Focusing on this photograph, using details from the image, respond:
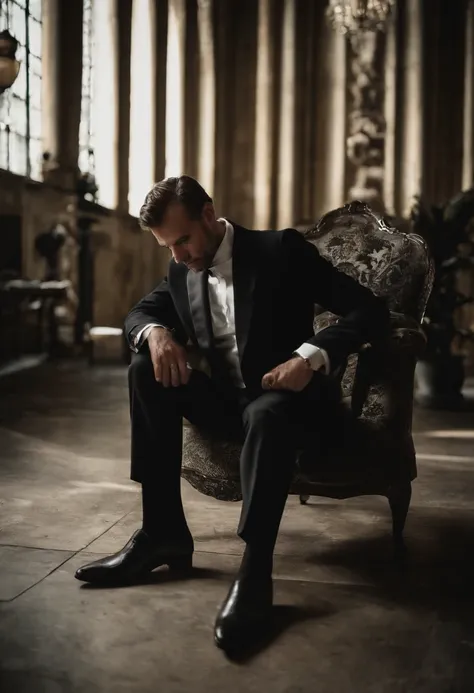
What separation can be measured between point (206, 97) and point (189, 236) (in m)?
9.80

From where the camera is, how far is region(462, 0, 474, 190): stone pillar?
1195cm

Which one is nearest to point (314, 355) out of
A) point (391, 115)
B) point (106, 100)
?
point (106, 100)

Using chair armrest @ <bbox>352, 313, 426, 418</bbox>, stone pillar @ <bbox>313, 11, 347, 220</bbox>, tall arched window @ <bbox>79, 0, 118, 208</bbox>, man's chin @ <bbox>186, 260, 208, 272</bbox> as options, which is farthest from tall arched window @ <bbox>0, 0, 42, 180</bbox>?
chair armrest @ <bbox>352, 313, 426, 418</bbox>

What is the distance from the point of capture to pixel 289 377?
2221 mm

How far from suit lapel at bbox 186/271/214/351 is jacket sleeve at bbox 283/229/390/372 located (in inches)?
9.2

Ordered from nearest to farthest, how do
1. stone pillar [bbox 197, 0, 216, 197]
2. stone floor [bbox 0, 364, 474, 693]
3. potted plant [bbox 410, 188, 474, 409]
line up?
stone floor [bbox 0, 364, 474, 693]
potted plant [bbox 410, 188, 474, 409]
stone pillar [bbox 197, 0, 216, 197]

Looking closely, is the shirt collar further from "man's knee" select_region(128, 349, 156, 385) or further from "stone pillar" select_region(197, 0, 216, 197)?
"stone pillar" select_region(197, 0, 216, 197)

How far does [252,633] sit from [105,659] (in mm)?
323

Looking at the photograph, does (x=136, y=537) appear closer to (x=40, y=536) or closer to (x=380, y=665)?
(x=40, y=536)

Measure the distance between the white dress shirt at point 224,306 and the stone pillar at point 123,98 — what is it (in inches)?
306

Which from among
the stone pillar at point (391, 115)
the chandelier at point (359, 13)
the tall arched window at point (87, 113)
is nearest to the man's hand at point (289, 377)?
the chandelier at point (359, 13)

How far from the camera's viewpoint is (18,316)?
802 cm

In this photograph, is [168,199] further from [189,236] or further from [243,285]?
[243,285]

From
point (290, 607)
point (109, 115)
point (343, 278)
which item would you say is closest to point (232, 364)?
point (343, 278)
